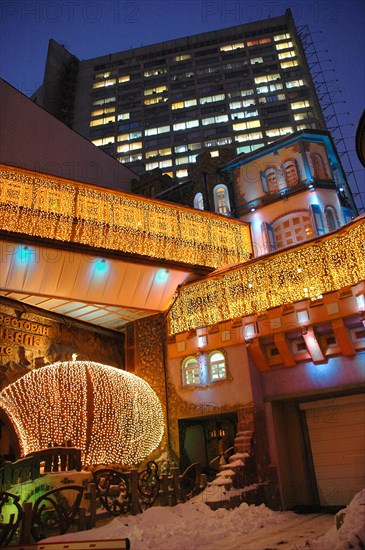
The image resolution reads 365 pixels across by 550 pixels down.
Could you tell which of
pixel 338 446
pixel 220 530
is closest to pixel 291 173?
pixel 338 446

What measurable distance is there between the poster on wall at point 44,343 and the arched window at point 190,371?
3.90 meters

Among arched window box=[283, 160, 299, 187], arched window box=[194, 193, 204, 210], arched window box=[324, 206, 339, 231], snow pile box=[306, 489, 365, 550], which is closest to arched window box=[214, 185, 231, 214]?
arched window box=[194, 193, 204, 210]

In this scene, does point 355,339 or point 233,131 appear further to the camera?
point 233,131

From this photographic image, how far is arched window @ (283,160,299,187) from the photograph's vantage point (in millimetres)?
20734

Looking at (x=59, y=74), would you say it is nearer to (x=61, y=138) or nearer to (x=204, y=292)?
(x=61, y=138)

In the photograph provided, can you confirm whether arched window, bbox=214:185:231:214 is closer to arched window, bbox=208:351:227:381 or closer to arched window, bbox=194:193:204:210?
arched window, bbox=194:193:204:210

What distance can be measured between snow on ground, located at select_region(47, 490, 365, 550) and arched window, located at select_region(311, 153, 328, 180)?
1490 cm

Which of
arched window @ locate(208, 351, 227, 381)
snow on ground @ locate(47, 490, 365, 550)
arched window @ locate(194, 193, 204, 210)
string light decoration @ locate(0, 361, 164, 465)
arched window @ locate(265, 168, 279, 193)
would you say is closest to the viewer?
snow on ground @ locate(47, 490, 365, 550)

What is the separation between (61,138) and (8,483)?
64.7 feet

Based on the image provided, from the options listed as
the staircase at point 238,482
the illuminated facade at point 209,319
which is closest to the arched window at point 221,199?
the illuminated facade at point 209,319

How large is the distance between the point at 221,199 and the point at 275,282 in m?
8.71

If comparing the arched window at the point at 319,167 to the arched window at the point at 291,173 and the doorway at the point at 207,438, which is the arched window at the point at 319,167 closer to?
the arched window at the point at 291,173

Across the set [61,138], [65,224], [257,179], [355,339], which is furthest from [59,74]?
[355,339]

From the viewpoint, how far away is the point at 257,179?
22.0 metres
